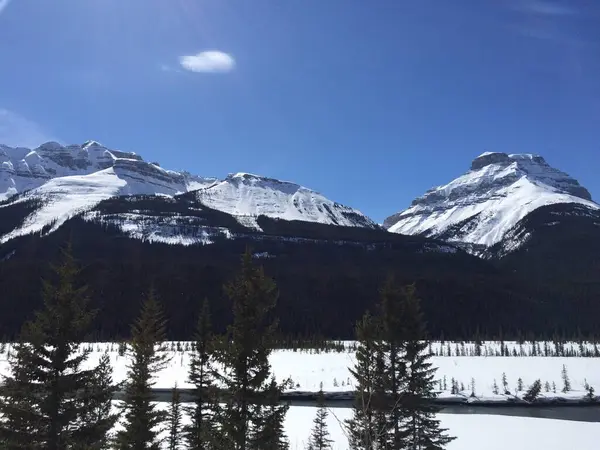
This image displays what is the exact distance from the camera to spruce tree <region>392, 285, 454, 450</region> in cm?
2088

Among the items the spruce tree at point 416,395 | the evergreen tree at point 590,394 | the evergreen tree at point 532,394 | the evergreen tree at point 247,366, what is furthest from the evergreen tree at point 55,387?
the evergreen tree at point 590,394

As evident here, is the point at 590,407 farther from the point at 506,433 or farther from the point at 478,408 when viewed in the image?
the point at 506,433

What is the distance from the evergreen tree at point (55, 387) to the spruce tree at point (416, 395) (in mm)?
11978

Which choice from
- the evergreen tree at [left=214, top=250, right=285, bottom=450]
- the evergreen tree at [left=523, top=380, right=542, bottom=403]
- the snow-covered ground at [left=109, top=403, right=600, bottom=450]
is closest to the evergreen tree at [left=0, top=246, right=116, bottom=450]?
the evergreen tree at [left=214, top=250, right=285, bottom=450]

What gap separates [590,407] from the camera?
265 ft

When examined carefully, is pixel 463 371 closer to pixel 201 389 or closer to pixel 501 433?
pixel 501 433

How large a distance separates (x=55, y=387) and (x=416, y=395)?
547 inches

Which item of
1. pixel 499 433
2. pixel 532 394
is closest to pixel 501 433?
pixel 499 433

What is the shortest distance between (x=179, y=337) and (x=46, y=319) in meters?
167

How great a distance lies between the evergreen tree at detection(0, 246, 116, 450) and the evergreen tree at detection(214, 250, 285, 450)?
353cm

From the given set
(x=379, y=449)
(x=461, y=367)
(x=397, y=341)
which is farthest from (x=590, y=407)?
(x=379, y=449)

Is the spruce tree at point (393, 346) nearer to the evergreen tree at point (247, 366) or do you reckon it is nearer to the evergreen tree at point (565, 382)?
the evergreen tree at point (247, 366)

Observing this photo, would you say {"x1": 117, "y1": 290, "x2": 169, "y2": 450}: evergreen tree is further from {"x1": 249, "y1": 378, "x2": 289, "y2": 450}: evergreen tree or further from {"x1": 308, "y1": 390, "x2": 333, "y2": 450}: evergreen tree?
{"x1": 308, "y1": 390, "x2": 333, "y2": 450}: evergreen tree

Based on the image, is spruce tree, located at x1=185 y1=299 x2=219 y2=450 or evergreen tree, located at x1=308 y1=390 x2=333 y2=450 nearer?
spruce tree, located at x1=185 y1=299 x2=219 y2=450
